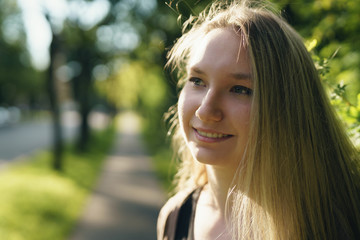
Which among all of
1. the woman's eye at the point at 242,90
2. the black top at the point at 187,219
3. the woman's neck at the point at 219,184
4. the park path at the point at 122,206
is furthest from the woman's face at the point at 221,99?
the park path at the point at 122,206

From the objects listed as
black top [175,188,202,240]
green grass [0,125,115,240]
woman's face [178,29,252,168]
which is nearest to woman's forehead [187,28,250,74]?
woman's face [178,29,252,168]

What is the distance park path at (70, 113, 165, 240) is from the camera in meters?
5.86

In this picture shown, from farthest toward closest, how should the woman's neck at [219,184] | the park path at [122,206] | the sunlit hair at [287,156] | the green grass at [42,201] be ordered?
the park path at [122,206] < the green grass at [42,201] < the woman's neck at [219,184] < the sunlit hair at [287,156]

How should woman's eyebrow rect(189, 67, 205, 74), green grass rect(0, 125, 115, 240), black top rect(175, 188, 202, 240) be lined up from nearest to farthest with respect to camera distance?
woman's eyebrow rect(189, 67, 205, 74) < black top rect(175, 188, 202, 240) < green grass rect(0, 125, 115, 240)

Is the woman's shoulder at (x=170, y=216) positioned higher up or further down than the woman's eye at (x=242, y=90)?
further down

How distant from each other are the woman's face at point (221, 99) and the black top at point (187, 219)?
0.40 m

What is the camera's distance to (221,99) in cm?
126

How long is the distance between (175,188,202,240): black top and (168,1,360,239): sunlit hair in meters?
0.32

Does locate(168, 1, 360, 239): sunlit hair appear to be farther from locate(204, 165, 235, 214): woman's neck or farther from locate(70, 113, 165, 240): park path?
locate(70, 113, 165, 240): park path

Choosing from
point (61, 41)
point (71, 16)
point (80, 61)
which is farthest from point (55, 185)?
point (80, 61)

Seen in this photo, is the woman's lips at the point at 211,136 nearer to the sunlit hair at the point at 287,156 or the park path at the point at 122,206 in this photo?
the sunlit hair at the point at 287,156

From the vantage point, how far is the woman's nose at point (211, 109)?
1.25 m

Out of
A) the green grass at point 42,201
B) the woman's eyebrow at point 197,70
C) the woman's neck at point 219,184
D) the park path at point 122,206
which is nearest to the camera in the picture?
the woman's eyebrow at point 197,70

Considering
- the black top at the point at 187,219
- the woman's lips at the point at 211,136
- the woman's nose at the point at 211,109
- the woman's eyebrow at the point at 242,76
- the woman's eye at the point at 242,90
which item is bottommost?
the black top at the point at 187,219
